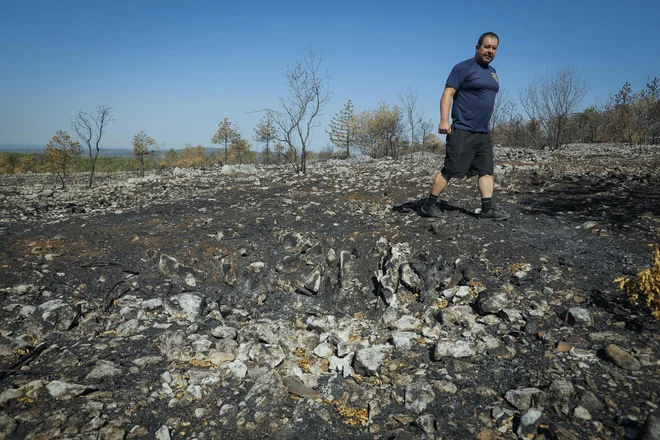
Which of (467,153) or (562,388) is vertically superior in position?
(467,153)

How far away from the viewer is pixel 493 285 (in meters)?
2.55

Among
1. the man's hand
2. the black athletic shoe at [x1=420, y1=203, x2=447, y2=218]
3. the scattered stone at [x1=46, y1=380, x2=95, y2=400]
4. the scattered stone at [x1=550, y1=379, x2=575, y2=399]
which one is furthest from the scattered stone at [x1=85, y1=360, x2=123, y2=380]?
the man's hand

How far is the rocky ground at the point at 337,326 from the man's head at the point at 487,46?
166 cm

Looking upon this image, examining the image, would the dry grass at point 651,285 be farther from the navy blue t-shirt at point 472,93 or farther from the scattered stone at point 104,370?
the scattered stone at point 104,370

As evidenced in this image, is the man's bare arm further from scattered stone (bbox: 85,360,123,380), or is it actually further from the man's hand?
scattered stone (bbox: 85,360,123,380)

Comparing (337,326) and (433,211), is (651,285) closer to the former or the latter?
(337,326)

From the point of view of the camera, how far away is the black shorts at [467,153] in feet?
11.4

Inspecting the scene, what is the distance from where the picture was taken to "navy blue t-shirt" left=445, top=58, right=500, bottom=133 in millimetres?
3314

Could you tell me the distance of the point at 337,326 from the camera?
2.60 m

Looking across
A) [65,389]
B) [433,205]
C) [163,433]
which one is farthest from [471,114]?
[65,389]

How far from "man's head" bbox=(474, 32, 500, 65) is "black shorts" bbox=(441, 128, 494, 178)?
709mm

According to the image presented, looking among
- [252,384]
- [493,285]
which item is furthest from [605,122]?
[252,384]

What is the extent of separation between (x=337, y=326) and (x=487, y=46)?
2.93 metres

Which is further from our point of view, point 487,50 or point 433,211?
point 433,211
